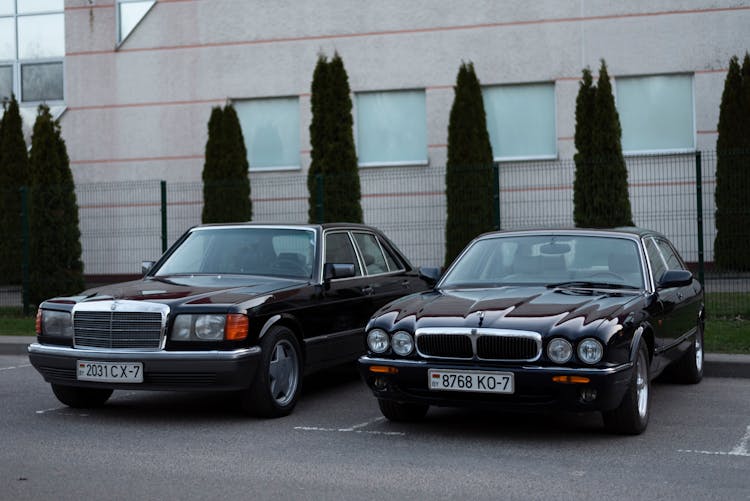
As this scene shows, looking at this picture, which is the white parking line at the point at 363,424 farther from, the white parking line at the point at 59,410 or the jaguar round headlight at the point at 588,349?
the white parking line at the point at 59,410

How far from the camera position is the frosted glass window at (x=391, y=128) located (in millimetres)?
21094

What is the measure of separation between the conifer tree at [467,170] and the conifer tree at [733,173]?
12.1 feet

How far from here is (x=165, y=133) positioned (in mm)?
22219

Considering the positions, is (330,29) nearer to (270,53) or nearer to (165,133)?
(270,53)

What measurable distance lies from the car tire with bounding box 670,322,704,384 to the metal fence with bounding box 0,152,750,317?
5773 millimetres

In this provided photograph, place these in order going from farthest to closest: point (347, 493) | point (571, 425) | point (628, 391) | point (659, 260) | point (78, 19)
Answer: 1. point (78, 19)
2. point (659, 260)
3. point (571, 425)
4. point (628, 391)
5. point (347, 493)

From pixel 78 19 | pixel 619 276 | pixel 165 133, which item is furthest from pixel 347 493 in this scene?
pixel 78 19

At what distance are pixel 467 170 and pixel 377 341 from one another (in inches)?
414

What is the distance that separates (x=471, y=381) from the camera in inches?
268

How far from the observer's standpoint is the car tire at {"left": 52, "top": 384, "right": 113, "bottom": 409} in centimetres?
841

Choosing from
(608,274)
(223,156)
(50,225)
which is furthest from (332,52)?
(608,274)

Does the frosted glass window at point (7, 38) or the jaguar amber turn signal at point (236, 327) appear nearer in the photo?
the jaguar amber turn signal at point (236, 327)

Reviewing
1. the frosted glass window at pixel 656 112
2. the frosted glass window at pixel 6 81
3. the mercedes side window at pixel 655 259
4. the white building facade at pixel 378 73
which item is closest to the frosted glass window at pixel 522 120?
the white building facade at pixel 378 73

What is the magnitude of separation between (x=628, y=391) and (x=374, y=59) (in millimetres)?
15073
